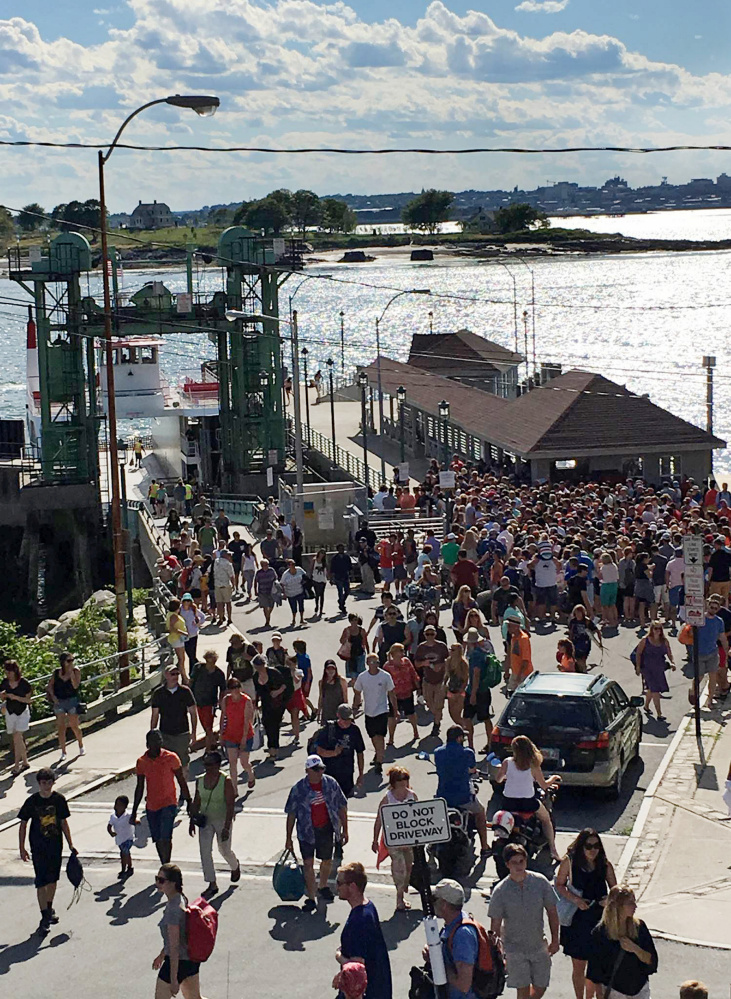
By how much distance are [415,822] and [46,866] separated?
3724 mm

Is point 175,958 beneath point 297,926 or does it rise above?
above

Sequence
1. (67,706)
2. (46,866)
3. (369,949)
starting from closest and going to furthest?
1. (369,949)
2. (46,866)
3. (67,706)

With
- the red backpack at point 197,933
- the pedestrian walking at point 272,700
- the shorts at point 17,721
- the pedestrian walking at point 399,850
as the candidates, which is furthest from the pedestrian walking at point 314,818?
the shorts at point 17,721

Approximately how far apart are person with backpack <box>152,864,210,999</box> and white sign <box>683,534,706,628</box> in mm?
9121

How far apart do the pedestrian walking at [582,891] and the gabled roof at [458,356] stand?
4929 cm

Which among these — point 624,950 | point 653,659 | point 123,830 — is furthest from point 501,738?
point 624,950

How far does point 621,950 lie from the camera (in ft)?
28.8

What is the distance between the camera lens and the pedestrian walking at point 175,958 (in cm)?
955

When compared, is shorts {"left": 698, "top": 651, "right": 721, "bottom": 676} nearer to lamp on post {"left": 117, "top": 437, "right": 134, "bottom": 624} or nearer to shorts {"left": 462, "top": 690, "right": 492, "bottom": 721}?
shorts {"left": 462, "top": 690, "right": 492, "bottom": 721}

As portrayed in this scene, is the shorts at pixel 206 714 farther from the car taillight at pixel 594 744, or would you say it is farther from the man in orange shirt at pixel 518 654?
the car taillight at pixel 594 744

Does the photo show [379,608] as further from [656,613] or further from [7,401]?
[7,401]

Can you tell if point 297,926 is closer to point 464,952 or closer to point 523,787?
point 523,787

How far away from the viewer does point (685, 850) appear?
13.2 meters

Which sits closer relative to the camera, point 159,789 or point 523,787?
point 523,787
